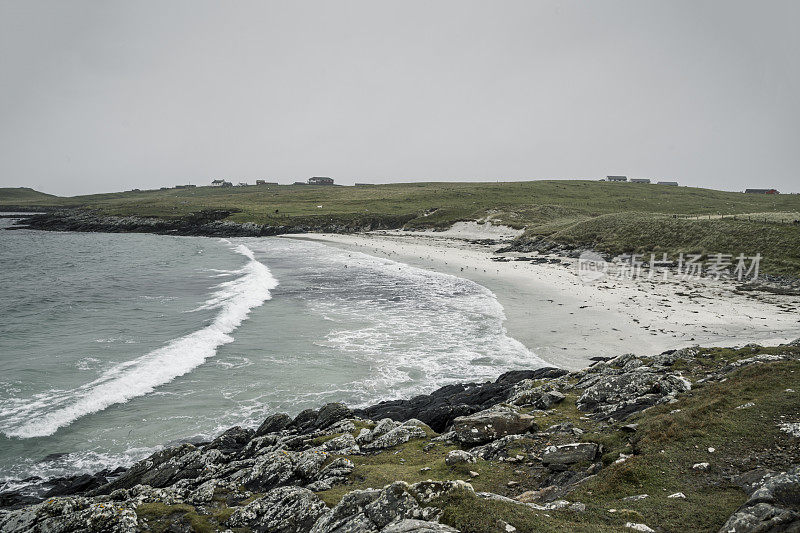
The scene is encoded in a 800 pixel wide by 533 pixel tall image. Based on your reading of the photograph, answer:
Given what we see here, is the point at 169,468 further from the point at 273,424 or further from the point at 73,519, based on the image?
the point at 273,424

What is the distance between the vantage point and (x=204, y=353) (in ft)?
89.2

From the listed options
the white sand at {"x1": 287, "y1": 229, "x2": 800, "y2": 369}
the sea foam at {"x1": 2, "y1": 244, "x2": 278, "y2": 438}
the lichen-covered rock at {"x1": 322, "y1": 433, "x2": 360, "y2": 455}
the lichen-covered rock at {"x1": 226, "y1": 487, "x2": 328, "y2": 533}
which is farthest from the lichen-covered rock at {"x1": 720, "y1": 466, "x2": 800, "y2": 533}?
the sea foam at {"x1": 2, "y1": 244, "x2": 278, "y2": 438}

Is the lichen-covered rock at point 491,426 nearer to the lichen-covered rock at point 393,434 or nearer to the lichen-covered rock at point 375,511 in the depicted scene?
the lichen-covered rock at point 393,434

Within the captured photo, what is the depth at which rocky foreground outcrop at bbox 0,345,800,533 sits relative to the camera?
8.32 m

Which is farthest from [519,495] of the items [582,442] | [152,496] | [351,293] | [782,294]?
[782,294]

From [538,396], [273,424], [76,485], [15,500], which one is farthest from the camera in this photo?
[273,424]

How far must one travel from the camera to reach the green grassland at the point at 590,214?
163 feet

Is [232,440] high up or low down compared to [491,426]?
down

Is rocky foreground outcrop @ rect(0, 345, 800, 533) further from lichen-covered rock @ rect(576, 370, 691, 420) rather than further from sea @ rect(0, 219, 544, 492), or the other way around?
sea @ rect(0, 219, 544, 492)

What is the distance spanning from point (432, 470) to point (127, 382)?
19.2 m

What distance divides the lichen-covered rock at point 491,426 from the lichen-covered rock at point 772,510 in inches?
263

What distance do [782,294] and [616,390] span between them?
105ft

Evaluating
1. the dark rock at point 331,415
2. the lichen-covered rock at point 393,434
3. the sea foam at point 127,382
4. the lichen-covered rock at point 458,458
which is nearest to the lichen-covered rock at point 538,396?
the lichen-covered rock at point 393,434

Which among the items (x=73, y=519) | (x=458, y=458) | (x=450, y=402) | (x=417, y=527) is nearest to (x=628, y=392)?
(x=450, y=402)
